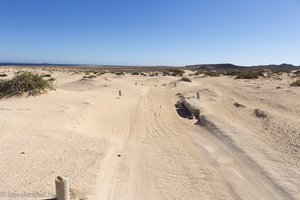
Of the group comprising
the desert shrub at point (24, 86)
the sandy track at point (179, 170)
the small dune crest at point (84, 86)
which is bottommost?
the small dune crest at point (84, 86)

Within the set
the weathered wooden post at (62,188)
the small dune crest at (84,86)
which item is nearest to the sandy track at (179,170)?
the weathered wooden post at (62,188)

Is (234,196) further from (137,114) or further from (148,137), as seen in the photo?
(137,114)

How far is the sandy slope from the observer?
7.24 meters

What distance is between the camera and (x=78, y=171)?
7.93 m

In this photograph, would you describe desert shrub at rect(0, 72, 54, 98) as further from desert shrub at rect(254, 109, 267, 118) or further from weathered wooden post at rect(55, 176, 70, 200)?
weathered wooden post at rect(55, 176, 70, 200)

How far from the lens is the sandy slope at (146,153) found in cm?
724

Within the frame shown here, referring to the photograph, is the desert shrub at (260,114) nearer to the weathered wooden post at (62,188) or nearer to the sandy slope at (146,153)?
the sandy slope at (146,153)

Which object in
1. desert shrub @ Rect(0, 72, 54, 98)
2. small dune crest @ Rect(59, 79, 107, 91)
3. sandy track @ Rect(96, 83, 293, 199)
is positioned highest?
desert shrub @ Rect(0, 72, 54, 98)

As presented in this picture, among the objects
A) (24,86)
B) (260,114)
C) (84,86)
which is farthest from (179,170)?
(84,86)

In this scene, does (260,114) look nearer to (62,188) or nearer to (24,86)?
(62,188)

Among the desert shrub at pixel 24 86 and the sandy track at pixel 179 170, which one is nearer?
the sandy track at pixel 179 170

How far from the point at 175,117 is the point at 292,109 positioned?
601 cm

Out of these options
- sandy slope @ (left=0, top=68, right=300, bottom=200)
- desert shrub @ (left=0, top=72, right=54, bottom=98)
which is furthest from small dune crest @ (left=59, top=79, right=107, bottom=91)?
sandy slope @ (left=0, top=68, right=300, bottom=200)

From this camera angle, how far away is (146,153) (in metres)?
9.98
